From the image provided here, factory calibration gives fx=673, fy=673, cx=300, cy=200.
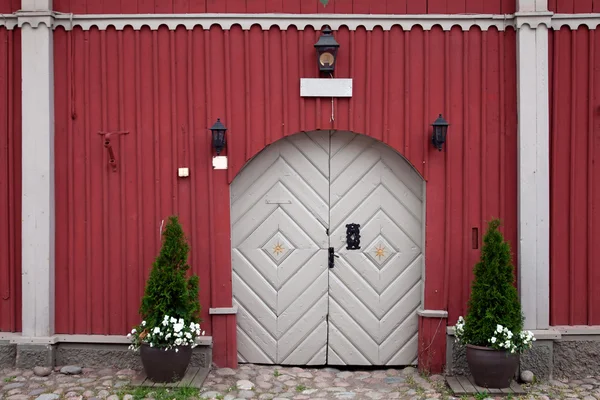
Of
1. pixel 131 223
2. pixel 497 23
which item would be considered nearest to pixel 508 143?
pixel 497 23

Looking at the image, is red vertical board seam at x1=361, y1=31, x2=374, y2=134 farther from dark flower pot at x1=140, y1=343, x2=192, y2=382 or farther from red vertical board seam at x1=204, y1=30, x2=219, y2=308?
dark flower pot at x1=140, y1=343, x2=192, y2=382

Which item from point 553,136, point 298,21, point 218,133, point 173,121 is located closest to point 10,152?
point 173,121

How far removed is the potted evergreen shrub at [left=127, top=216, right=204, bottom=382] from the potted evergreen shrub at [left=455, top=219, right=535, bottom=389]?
2526mm

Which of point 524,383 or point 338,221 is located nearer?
point 524,383

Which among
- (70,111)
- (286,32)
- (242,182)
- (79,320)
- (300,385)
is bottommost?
(300,385)

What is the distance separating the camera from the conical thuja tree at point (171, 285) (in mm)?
6031

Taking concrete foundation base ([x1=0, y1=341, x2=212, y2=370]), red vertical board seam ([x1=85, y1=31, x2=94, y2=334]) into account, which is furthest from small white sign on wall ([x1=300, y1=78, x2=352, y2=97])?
concrete foundation base ([x1=0, y1=341, x2=212, y2=370])

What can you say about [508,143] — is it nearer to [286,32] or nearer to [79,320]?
[286,32]

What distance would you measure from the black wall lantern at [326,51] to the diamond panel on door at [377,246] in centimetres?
70

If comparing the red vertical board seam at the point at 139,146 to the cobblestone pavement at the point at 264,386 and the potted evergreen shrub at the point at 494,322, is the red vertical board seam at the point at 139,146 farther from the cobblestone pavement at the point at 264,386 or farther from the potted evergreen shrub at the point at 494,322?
the potted evergreen shrub at the point at 494,322

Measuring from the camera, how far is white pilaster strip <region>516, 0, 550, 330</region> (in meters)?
6.40

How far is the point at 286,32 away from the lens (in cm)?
656

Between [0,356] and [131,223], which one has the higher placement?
[131,223]

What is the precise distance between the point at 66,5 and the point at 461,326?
4.89 m
